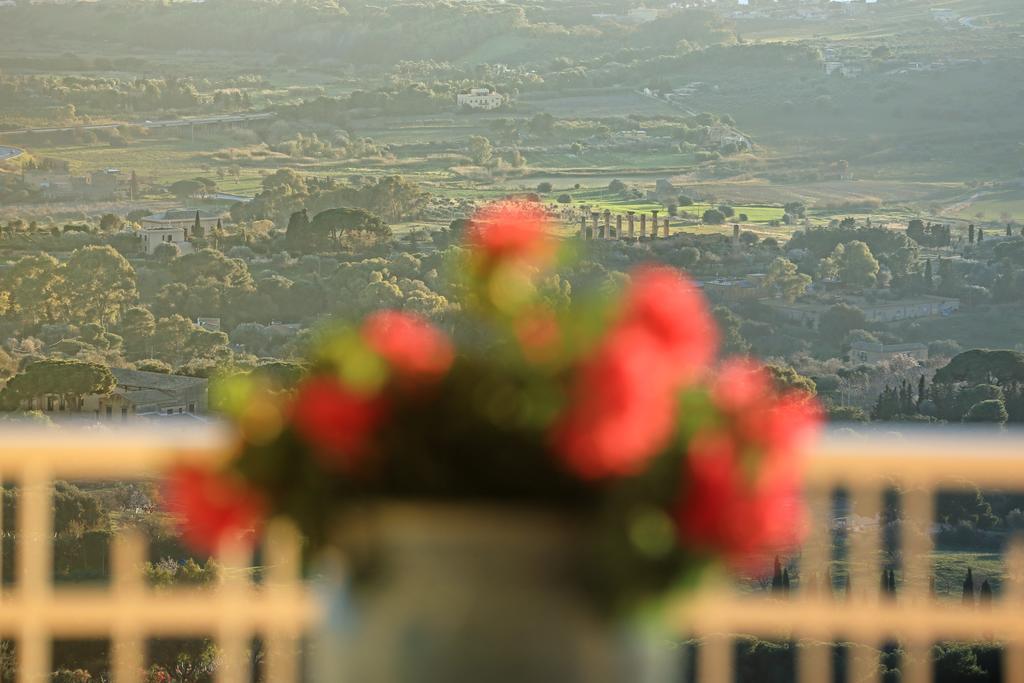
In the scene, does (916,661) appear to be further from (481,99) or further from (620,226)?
(481,99)

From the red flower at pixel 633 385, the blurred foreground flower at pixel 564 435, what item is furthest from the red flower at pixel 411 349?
the red flower at pixel 633 385

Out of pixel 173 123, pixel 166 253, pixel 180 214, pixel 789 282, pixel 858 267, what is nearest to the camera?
pixel 789 282

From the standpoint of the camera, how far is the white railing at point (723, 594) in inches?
64.4

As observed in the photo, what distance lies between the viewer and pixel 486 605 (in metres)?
0.93

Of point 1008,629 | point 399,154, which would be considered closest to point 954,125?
point 399,154

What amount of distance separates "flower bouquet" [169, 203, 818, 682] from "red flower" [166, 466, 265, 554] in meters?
0.03

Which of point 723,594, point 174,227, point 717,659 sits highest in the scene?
point 723,594

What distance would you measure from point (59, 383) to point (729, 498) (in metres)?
24.0

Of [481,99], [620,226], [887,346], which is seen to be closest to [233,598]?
[887,346]

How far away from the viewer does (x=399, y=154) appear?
3722cm

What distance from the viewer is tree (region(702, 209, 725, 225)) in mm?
32281

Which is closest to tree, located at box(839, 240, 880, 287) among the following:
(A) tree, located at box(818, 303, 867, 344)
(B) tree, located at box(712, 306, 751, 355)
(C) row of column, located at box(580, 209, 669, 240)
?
(A) tree, located at box(818, 303, 867, 344)

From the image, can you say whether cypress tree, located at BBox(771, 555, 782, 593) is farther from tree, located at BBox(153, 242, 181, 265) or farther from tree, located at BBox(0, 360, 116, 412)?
tree, located at BBox(153, 242, 181, 265)

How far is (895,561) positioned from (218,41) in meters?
31.1
